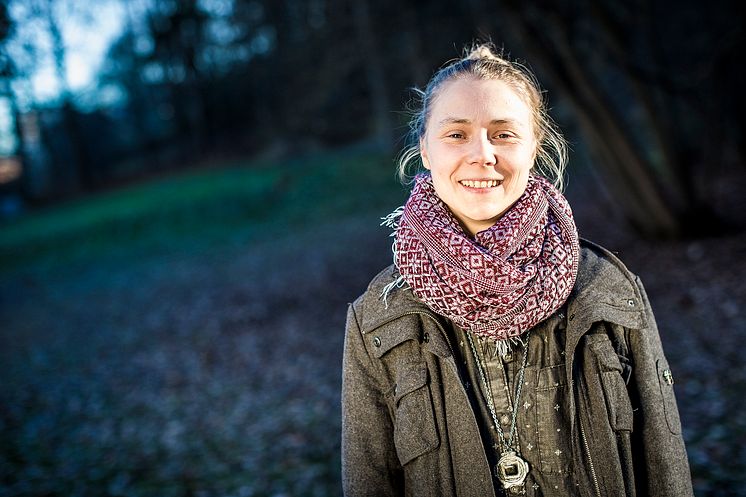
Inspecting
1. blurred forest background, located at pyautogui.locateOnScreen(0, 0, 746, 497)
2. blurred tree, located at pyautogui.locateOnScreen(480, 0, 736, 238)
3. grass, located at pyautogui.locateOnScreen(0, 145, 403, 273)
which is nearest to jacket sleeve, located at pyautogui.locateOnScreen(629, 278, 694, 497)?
blurred forest background, located at pyautogui.locateOnScreen(0, 0, 746, 497)

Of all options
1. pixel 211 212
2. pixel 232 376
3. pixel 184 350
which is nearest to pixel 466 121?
pixel 232 376

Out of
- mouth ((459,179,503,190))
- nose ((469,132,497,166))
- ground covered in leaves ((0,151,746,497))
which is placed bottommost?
ground covered in leaves ((0,151,746,497))

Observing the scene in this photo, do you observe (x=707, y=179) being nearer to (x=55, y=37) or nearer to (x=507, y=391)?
(x=507, y=391)

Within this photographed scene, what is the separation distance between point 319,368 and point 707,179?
705cm

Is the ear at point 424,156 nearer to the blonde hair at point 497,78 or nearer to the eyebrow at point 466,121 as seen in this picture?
the blonde hair at point 497,78

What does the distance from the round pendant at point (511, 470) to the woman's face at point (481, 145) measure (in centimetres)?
82

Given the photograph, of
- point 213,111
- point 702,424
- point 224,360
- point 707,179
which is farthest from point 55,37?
point 213,111

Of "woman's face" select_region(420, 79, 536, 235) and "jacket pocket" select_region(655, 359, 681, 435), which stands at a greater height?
"woman's face" select_region(420, 79, 536, 235)

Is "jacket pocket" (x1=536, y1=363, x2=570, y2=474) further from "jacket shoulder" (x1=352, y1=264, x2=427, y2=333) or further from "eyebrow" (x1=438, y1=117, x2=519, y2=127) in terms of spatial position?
"eyebrow" (x1=438, y1=117, x2=519, y2=127)

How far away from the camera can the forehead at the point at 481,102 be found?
5.84 ft

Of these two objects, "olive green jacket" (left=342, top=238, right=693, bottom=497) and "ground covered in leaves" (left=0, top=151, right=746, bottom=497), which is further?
"ground covered in leaves" (left=0, top=151, right=746, bottom=497)

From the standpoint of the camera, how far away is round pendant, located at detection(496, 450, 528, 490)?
74.7 inches

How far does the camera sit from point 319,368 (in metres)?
7.00

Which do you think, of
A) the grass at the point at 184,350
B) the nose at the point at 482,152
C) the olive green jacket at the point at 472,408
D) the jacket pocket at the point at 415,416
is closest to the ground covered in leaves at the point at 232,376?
the grass at the point at 184,350
